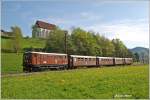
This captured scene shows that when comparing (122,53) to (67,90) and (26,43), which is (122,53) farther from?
(67,90)

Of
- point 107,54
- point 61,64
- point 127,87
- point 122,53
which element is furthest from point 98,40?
→ point 127,87

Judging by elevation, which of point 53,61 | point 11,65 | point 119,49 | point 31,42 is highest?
point 31,42

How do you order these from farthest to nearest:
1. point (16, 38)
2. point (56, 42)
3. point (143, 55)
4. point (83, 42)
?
point (143, 55), point (16, 38), point (83, 42), point (56, 42)

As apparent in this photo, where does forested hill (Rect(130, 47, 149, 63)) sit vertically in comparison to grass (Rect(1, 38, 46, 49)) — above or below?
below

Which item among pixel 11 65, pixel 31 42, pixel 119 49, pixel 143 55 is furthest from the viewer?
pixel 143 55

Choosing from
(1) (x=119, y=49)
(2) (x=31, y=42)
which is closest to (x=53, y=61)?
(2) (x=31, y=42)

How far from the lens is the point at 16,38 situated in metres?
87.3

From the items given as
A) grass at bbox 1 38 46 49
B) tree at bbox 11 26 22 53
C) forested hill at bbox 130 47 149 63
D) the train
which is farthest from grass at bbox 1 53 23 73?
forested hill at bbox 130 47 149 63

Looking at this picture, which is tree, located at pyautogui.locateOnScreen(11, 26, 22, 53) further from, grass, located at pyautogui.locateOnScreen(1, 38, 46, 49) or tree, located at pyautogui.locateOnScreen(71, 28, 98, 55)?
tree, located at pyautogui.locateOnScreen(71, 28, 98, 55)

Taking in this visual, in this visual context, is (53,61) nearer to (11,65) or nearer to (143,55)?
(11,65)

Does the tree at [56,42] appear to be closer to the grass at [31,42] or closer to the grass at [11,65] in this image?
the grass at [31,42]

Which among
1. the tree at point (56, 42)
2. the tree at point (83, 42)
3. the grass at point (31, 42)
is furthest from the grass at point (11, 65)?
the grass at point (31, 42)

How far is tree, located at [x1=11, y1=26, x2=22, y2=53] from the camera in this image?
8450cm

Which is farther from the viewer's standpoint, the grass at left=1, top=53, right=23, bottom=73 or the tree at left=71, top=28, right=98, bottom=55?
the tree at left=71, top=28, right=98, bottom=55
